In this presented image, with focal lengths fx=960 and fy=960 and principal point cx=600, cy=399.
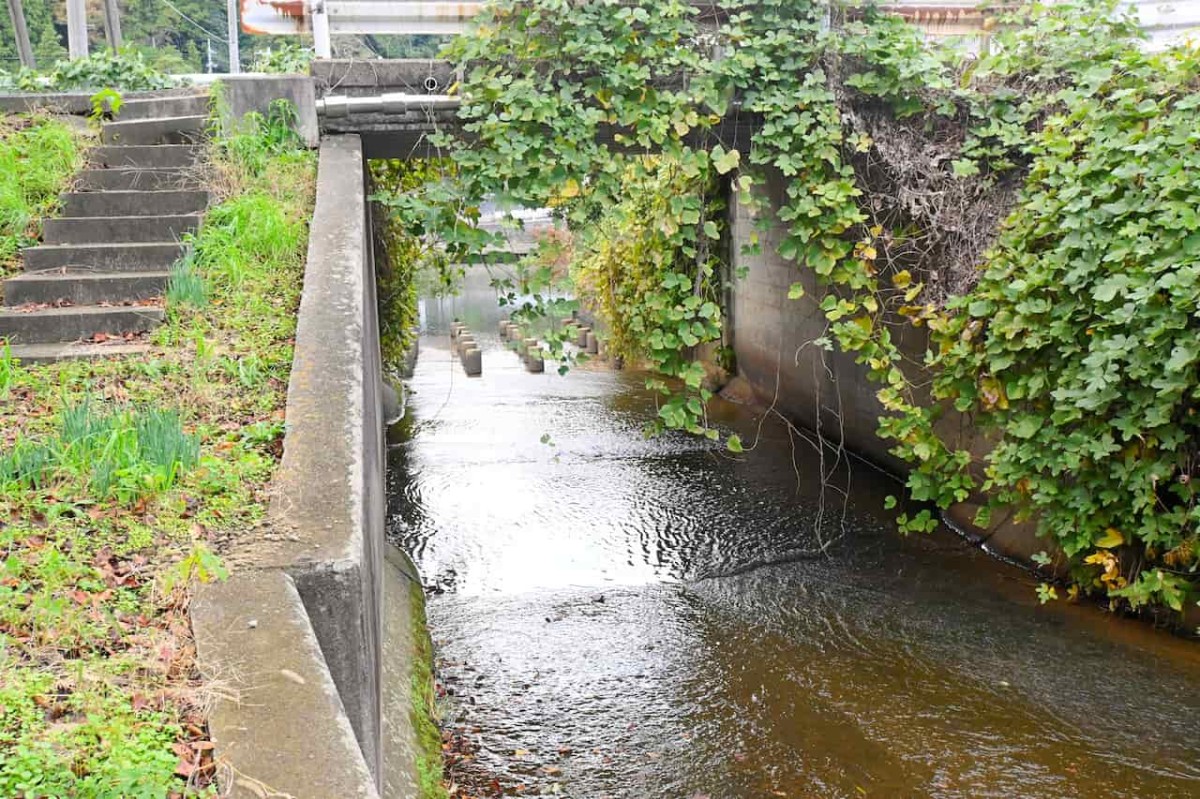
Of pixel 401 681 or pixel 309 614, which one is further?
pixel 401 681

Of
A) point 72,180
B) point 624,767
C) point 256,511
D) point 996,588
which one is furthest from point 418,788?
point 72,180

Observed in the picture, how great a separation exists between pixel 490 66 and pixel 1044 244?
3.85 m

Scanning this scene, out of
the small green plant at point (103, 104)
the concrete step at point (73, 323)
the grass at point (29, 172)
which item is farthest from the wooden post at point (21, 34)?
the concrete step at point (73, 323)

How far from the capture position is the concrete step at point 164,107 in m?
7.67

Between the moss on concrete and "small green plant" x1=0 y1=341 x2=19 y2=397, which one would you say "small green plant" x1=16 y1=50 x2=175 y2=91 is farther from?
the moss on concrete

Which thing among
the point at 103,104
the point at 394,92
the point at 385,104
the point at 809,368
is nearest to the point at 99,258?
the point at 103,104

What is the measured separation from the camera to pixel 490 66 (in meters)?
6.67

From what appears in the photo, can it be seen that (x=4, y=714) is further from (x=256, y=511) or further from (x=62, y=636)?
(x=256, y=511)

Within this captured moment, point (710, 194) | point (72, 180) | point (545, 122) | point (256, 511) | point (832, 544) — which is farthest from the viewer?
point (710, 194)

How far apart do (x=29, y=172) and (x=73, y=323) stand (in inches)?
73.1

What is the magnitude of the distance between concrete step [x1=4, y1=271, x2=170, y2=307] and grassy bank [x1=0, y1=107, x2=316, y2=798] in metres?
0.36

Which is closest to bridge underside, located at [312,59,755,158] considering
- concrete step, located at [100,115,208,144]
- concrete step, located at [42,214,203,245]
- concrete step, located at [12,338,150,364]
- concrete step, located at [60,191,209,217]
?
concrete step, located at [100,115,208,144]

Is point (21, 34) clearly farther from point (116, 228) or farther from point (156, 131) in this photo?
point (116, 228)

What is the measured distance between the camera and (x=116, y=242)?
21.2 ft
